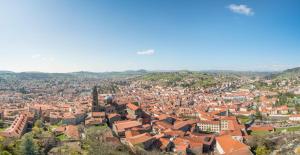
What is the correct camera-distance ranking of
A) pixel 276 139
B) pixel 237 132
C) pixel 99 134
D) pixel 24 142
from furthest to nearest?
pixel 237 132
pixel 276 139
pixel 99 134
pixel 24 142

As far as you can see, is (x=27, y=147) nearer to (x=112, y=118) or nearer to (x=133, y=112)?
(x=112, y=118)

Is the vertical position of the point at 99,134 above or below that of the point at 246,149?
above

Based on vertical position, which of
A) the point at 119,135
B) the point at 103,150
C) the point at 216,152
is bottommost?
the point at 216,152

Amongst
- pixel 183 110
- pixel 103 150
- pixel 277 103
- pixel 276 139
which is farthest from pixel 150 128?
pixel 277 103

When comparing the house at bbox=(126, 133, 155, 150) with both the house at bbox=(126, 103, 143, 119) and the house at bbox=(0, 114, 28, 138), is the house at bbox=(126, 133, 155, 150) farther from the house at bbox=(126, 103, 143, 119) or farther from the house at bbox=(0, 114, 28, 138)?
the house at bbox=(0, 114, 28, 138)

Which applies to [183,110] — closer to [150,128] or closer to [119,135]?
[150,128]

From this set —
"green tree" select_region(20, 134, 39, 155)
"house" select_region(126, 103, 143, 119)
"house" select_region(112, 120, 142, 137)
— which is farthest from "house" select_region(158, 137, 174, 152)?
"green tree" select_region(20, 134, 39, 155)

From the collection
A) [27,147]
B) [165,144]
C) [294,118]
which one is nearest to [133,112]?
[165,144]

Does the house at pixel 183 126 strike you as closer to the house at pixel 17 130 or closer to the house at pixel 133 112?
the house at pixel 133 112

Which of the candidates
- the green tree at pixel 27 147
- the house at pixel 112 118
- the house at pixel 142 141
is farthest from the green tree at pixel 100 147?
the house at pixel 112 118
